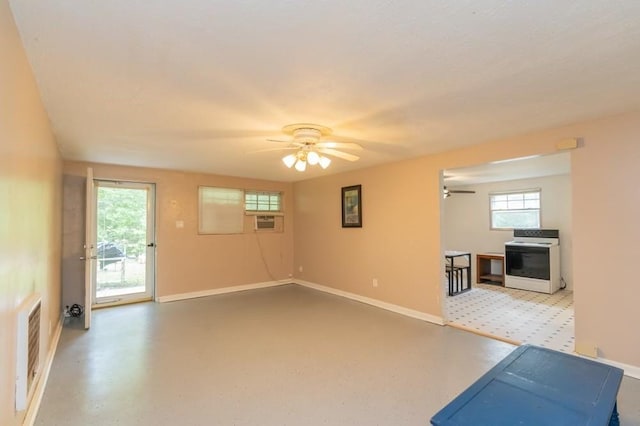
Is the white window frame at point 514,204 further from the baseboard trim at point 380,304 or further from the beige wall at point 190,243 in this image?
the beige wall at point 190,243

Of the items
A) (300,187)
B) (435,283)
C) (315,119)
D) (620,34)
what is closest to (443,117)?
(315,119)

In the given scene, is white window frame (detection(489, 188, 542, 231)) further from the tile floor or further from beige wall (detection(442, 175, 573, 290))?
the tile floor

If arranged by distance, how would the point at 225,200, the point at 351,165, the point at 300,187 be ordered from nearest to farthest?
the point at 351,165
the point at 225,200
the point at 300,187

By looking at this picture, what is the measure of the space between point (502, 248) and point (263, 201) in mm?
5180

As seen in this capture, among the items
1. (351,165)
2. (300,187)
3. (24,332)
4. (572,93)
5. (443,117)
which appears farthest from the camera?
(300,187)

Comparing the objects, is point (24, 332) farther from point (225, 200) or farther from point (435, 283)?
point (225, 200)

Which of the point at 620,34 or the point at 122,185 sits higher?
the point at 620,34

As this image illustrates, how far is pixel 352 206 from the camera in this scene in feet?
18.3

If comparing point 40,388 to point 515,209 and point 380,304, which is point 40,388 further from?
point 515,209

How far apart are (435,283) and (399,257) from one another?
67 cm

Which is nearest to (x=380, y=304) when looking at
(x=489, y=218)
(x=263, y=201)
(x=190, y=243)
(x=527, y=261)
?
(x=263, y=201)

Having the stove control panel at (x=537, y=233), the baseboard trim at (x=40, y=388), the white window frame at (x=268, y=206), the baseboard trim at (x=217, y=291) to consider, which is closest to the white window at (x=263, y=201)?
the white window frame at (x=268, y=206)

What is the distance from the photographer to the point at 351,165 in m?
5.16

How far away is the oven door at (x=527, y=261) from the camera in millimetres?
5961
